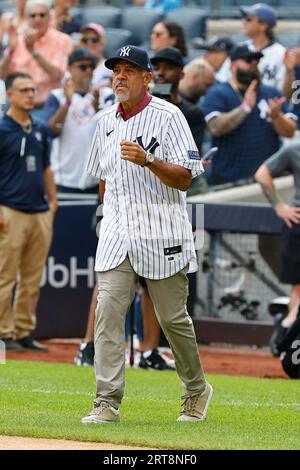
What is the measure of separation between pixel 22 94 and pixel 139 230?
5.08 meters

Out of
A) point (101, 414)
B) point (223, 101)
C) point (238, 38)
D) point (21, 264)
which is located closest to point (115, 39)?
point (238, 38)

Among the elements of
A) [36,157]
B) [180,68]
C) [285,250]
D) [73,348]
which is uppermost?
[180,68]

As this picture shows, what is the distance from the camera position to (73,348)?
1311 centimetres

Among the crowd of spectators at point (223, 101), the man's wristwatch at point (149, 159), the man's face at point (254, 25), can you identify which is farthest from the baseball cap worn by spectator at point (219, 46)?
the man's wristwatch at point (149, 159)

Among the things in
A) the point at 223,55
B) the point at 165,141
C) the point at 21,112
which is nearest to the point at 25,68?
the point at 223,55

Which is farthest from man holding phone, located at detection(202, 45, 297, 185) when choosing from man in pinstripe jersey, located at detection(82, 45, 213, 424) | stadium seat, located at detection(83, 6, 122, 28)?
man in pinstripe jersey, located at detection(82, 45, 213, 424)

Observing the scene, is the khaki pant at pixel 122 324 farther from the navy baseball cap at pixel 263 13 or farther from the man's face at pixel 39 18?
the man's face at pixel 39 18

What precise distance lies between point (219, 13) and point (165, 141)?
37.1 ft

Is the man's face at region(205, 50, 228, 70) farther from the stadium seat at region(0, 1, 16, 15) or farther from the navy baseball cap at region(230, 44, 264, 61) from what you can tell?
the stadium seat at region(0, 1, 16, 15)

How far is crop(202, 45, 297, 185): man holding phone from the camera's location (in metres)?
13.7

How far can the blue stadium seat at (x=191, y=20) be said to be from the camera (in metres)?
17.1

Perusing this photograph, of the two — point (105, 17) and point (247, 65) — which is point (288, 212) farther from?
point (105, 17)

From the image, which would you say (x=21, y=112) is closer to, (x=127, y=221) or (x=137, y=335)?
(x=137, y=335)

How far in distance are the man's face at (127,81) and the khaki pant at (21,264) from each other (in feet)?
16.7
